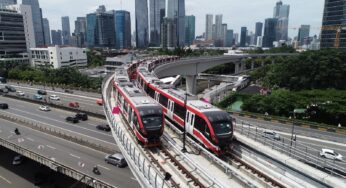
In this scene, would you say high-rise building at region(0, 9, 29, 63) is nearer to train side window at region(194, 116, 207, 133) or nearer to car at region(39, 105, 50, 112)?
car at region(39, 105, 50, 112)

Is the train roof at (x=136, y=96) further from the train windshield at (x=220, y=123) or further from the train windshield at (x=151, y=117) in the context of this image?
the train windshield at (x=220, y=123)

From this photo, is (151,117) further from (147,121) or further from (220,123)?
(220,123)

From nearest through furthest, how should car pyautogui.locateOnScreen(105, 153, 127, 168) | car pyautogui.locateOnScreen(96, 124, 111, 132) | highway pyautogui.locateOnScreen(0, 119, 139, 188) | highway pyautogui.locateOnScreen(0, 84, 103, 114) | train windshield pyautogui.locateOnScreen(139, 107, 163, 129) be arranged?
1. train windshield pyautogui.locateOnScreen(139, 107, 163, 129)
2. highway pyautogui.locateOnScreen(0, 119, 139, 188)
3. car pyautogui.locateOnScreen(105, 153, 127, 168)
4. car pyautogui.locateOnScreen(96, 124, 111, 132)
5. highway pyautogui.locateOnScreen(0, 84, 103, 114)

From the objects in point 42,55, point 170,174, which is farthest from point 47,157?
point 42,55

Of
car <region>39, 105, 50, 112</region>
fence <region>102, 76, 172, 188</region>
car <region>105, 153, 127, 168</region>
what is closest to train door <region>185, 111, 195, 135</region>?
fence <region>102, 76, 172, 188</region>

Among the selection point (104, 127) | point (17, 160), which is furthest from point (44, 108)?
point (104, 127)

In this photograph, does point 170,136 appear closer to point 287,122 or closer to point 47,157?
point 47,157

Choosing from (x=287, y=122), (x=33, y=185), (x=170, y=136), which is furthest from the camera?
(x=287, y=122)
